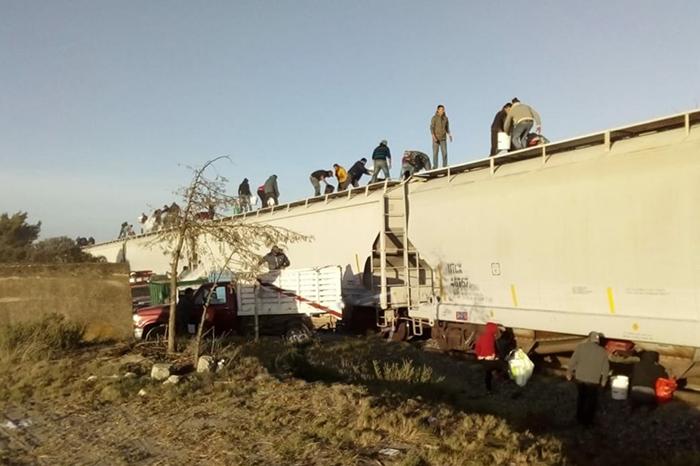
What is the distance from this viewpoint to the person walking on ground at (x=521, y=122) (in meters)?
12.0

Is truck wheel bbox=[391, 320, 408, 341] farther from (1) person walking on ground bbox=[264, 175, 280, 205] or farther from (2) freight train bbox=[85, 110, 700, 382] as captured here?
(1) person walking on ground bbox=[264, 175, 280, 205]

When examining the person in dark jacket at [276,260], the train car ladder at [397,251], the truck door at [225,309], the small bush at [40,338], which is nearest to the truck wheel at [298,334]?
the truck door at [225,309]

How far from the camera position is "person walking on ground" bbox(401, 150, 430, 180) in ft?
51.2

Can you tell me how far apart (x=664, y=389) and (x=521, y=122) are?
228 inches

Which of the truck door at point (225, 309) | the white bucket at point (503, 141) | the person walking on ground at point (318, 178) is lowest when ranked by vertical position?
the truck door at point (225, 309)

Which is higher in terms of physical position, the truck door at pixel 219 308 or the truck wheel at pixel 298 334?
the truck door at pixel 219 308

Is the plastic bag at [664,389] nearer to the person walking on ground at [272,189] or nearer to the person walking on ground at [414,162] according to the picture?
the person walking on ground at [414,162]

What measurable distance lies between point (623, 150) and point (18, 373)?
901 centimetres

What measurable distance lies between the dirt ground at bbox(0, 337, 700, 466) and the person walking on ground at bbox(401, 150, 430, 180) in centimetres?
679

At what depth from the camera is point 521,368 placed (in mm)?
10117

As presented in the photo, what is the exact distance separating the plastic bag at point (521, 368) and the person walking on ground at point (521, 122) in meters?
4.24

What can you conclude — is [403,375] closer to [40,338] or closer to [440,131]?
[40,338]

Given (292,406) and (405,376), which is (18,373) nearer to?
(292,406)

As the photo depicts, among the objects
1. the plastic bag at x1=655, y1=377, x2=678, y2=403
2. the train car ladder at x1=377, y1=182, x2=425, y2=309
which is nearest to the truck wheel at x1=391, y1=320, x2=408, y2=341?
the train car ladder at x1=377, y1=182, x2=425, y2=309
